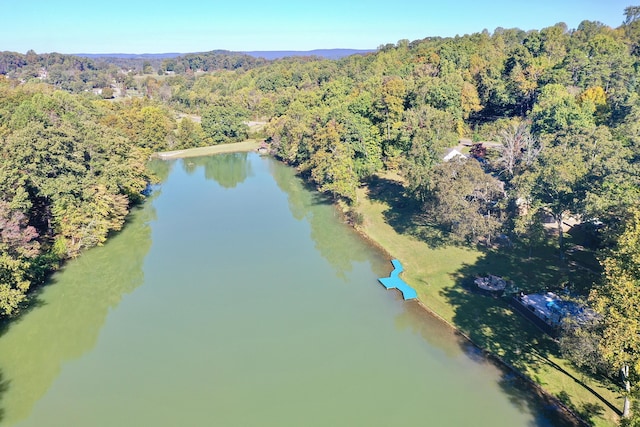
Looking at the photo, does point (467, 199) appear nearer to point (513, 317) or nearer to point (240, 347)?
point (513, 317)

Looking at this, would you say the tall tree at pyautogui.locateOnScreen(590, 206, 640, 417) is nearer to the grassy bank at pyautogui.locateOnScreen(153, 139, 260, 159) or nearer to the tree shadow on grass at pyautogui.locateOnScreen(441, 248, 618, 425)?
the tree shadow on grass at pyautogui.locateOnScreen(441, 248, 618, 425)

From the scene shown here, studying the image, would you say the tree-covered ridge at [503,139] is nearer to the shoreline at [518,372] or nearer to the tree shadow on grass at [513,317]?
the tree shadow on grass at [513,317]

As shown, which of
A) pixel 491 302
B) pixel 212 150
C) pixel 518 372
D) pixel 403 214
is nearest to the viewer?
pixel 518 372

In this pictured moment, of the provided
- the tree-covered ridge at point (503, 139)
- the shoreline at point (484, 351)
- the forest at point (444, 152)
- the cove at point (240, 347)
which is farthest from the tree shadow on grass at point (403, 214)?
the cove at point (240, 347)

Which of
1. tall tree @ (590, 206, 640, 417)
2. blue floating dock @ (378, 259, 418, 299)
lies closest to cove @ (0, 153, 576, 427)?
blue floating dock @ (378, 259, 418, 299)

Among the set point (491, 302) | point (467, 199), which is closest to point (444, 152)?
point (467, 199)
